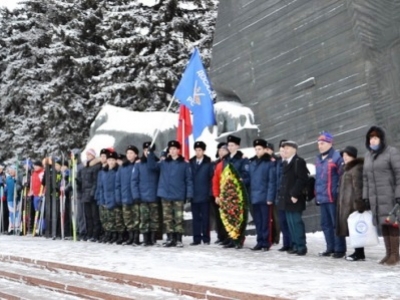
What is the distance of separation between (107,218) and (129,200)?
0.97 meters

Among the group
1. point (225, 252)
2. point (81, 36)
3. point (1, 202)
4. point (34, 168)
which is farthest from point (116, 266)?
point (81, 36)

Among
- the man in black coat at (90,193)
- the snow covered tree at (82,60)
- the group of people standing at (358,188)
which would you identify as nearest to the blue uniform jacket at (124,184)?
the man in black coat at (90,193)

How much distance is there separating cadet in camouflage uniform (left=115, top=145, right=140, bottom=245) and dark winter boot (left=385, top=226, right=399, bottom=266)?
4.84 m

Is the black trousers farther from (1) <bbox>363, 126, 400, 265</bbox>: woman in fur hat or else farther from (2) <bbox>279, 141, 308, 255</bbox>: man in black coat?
(1) <bbox>363, 126, 400, 265</bbox>: woman in fur hat

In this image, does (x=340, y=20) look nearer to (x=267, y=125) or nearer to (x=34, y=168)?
(x=267, y=125)

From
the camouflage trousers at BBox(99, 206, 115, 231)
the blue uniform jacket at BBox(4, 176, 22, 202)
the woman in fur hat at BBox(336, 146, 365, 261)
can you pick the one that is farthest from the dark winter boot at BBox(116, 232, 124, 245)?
the blue uniform jacket at BBox(4, 176, 22, 202)

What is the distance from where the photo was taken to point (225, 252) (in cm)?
943

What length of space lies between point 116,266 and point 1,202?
1060 cm

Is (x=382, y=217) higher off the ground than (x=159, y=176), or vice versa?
(x=159, y=176)

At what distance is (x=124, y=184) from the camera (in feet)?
37.8

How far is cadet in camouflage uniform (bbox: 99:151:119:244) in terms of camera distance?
12.0m

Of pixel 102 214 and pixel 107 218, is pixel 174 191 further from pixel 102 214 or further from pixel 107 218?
pixel 102 214

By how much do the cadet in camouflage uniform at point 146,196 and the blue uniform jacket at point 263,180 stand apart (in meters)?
1.80

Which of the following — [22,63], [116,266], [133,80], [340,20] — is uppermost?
[22,63]
